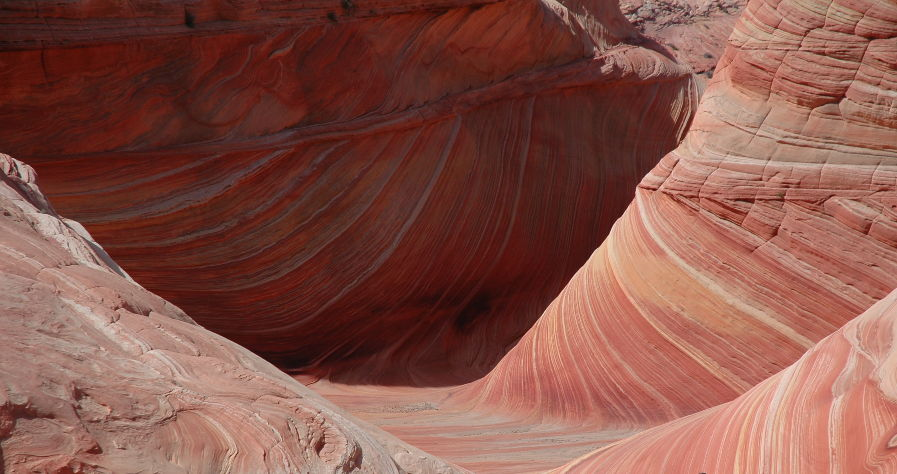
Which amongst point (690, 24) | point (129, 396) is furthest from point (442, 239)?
point (690, 24)

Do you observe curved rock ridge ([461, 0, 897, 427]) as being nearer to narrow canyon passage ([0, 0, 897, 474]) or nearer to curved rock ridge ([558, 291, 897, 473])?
narrow canyon passage ([0, 0, 897, 474])

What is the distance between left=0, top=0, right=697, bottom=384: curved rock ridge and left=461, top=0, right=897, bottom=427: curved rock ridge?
222cm

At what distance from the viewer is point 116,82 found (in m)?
6.81

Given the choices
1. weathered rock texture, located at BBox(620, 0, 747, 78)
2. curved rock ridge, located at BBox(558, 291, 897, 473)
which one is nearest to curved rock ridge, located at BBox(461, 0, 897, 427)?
curved rock ridge, located at BBox(558, 291, 897, 473)

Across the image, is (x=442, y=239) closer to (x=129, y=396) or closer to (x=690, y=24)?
(x=129, y=396)

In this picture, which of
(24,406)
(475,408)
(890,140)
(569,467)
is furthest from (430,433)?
(24,406)

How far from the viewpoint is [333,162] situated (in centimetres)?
746

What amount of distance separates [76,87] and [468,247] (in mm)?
3192

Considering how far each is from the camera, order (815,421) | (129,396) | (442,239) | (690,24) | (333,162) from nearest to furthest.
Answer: (129,396) < (815,421) < (333,162) < (442,239) < (690,24)

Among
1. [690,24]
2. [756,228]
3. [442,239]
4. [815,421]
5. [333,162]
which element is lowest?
[815,421]

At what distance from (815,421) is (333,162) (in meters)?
5.39

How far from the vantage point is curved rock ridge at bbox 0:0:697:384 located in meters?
6.75

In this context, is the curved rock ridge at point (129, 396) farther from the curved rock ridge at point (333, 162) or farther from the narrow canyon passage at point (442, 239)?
the curved rock ridge at point (333, 162)

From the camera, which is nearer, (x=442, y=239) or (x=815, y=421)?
(x=815, y=421)
